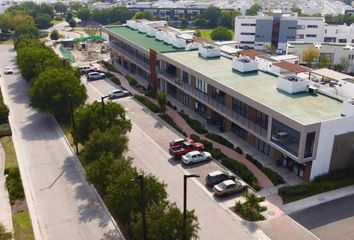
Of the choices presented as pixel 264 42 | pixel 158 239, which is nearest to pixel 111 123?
pixel 158 239

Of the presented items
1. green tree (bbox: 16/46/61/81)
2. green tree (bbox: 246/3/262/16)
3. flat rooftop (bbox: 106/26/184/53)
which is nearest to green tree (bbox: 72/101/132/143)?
flat rooftop (bbox: 106/26/184/53)

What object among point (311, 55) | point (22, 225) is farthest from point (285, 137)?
point (311, 55)

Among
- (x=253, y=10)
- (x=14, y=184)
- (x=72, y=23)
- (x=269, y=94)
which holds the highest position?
(x=269, y=94)

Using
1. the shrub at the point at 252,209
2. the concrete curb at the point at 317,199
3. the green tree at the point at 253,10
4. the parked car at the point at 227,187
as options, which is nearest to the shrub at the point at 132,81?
the parked car at the point at 227,187

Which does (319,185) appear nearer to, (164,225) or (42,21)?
(164,225)

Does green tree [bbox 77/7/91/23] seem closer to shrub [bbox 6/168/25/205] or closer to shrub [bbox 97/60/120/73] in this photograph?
shrub [bbox 97/60/120/73]
